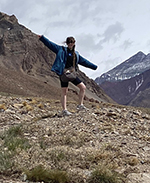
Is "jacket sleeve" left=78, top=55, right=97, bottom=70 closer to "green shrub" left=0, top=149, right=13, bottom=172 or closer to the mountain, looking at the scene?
"green shrub" left=0, top=149, right=13, bottom=172

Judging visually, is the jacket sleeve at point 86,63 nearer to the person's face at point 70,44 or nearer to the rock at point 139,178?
the person's face at point 70,44

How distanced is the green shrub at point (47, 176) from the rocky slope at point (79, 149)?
0.05 feet

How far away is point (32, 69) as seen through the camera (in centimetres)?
9544

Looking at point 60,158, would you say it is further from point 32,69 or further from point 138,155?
point 32,69

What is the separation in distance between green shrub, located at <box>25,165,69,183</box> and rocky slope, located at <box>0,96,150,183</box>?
0.01 metres

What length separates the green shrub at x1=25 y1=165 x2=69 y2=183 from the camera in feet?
11.6

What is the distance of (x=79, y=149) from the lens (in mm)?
4914

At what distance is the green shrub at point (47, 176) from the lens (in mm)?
3545

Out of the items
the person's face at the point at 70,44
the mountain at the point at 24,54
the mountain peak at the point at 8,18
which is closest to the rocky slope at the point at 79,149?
the person's face at the point at 70,44

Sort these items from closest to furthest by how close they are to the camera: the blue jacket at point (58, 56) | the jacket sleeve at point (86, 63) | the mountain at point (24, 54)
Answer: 1. the blue jacket at point (58, 56)
2. the jacket sleeve at point (86, 63)
3. the mountain at point (24, 54)

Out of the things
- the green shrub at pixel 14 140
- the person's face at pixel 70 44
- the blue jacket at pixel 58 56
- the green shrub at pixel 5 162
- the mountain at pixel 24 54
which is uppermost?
the mountain at pixel 24 54

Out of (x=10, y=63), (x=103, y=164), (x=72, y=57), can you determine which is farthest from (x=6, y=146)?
(x=10, y=63)

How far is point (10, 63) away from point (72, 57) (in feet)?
283

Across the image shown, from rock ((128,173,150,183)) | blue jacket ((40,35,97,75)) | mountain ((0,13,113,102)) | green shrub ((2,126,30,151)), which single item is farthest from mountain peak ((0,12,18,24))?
rock ((128,173,150,183))
